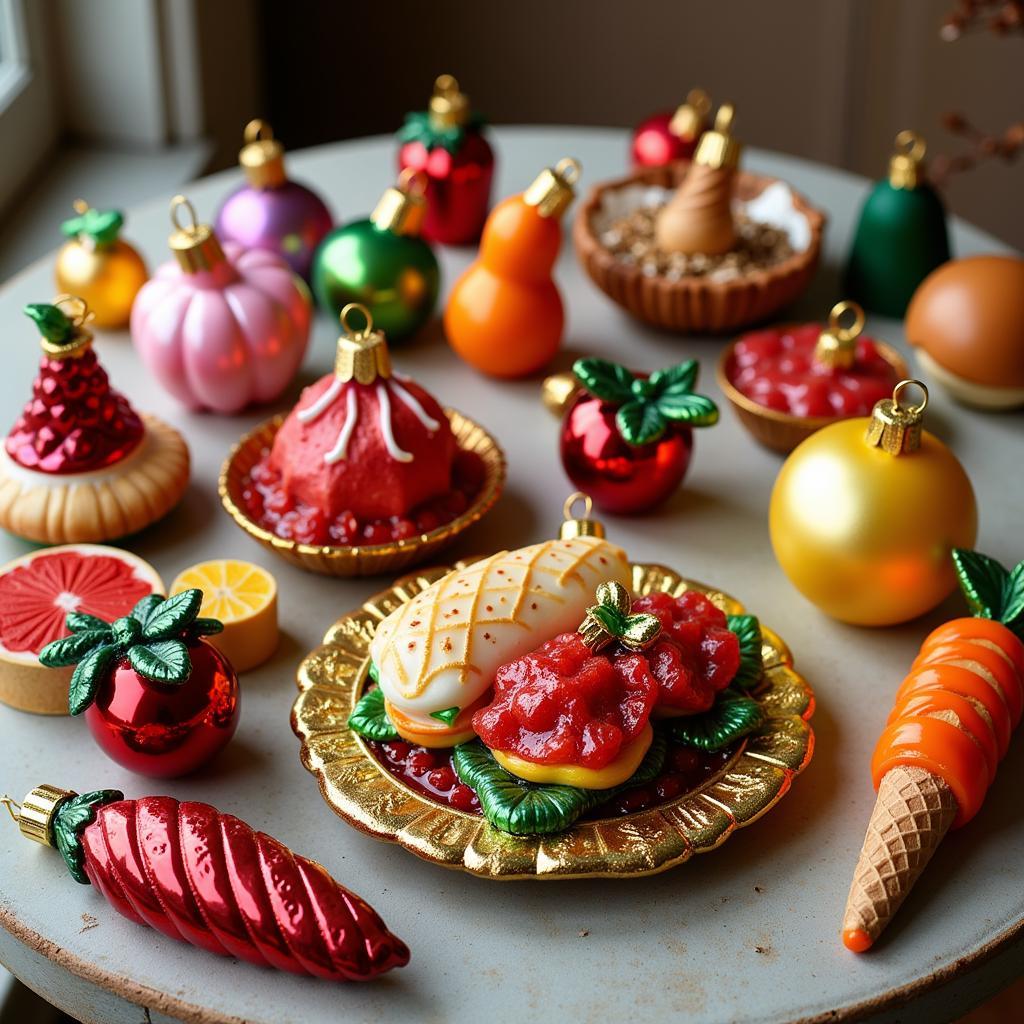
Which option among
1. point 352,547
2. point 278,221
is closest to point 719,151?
point 278,221

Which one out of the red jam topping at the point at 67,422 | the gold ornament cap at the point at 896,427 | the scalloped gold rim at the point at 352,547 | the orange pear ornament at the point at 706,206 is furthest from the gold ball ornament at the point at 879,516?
the red jam topping at the point at 67,422

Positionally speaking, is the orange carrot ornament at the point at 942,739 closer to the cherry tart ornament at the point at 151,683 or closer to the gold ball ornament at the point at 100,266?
Result: the cherry tart ornament at the point at 151,683

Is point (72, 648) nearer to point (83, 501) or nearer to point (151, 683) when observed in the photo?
point (151, 683)

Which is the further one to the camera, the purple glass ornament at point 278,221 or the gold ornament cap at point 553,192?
the purple glass ornament at point 278,221

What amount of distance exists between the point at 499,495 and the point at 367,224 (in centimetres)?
32

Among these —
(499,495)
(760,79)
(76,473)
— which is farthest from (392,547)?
(760,79)

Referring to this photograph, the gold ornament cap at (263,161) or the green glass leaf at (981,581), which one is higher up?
the gold ornament cap at (263,161)

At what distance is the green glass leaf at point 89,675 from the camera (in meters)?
0.74

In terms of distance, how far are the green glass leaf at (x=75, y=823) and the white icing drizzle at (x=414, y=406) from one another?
12.9 inches

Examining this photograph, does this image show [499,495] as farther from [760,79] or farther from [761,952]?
[760,79]

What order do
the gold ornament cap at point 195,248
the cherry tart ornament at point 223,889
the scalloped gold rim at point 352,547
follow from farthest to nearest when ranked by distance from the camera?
the gold ornament cap at point 195,248 → the scalloped gold rim at point 352,547 → the cherry tart ornament at point 223,889

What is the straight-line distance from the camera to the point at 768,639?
0.86 meters

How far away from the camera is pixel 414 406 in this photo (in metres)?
0.94

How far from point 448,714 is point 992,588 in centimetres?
36
